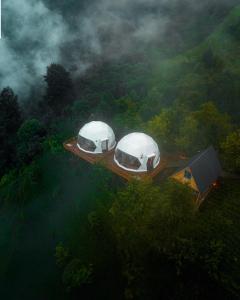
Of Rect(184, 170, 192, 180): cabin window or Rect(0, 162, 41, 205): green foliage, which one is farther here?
Rect(0, 162, 41, 205): green foliage

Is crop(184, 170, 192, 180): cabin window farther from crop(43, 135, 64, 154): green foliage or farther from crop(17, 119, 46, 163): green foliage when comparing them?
crop(17, 119, 46, 163): green foliage

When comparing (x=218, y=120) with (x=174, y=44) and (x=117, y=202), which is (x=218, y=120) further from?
(x=174, y=44)

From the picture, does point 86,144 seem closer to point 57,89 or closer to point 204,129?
point 204,129

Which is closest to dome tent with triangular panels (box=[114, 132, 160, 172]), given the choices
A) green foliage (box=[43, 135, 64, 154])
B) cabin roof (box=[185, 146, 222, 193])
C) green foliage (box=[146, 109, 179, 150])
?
green foliage (box=[146, 109, 179, 150])

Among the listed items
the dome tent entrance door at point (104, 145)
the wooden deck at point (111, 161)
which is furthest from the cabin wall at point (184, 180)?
the dome tent entrance door at point (104, 145)

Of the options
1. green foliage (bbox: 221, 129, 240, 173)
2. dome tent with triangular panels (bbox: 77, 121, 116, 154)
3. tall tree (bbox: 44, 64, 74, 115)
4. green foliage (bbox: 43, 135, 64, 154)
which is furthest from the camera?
tall tree (bbox: 44, 64, 74, 115)

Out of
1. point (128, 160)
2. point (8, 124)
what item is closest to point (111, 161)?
point (128, 160)
